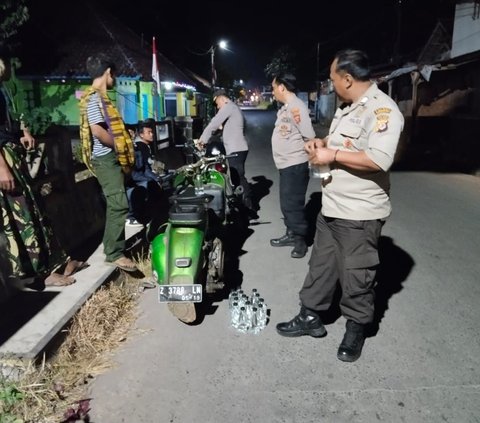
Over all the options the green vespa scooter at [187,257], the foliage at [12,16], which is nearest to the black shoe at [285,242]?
the green vespa scooter at [187,257]

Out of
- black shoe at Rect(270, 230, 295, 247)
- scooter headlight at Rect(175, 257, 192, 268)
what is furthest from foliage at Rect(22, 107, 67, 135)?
scooter headlight at Rect(175, 257, 192, 268)

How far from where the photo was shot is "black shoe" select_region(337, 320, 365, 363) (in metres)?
3.10

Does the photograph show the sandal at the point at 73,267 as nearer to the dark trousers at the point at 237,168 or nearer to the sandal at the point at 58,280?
the sandal at the point at 58,280

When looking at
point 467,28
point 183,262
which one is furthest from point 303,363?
point 467,28

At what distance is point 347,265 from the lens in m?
2.96

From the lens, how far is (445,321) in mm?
3672

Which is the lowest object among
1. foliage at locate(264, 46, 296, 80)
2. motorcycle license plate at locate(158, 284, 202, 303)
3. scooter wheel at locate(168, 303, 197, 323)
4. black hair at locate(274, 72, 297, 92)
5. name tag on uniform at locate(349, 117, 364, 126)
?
scooter wheel at locate(168, 303, 197, 323)

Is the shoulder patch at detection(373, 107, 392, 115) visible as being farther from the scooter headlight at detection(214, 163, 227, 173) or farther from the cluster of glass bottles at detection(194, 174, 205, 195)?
the scooter headlight at detection(214, 163, 227, 173)

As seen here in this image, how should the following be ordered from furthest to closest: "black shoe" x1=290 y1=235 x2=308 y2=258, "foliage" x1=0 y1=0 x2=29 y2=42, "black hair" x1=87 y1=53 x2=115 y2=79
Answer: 1. "foliage" x1=0 y1=0 x2=29 y2=42
2. "black shoe" x1=290 y1=235 x2=308 y2=258
3. "black hair" x1=87 y1=53 x2=115 y2=79

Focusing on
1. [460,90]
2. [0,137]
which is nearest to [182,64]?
[460,90]

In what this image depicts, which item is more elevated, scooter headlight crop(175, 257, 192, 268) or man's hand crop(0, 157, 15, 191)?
man's hand crop(0, 157, 15, 191)

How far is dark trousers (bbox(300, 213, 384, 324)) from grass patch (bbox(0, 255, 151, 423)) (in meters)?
1.57

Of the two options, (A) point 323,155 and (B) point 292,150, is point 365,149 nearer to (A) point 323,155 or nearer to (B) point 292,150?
(A) point 323,155

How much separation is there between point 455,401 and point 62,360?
2540 millimetres
